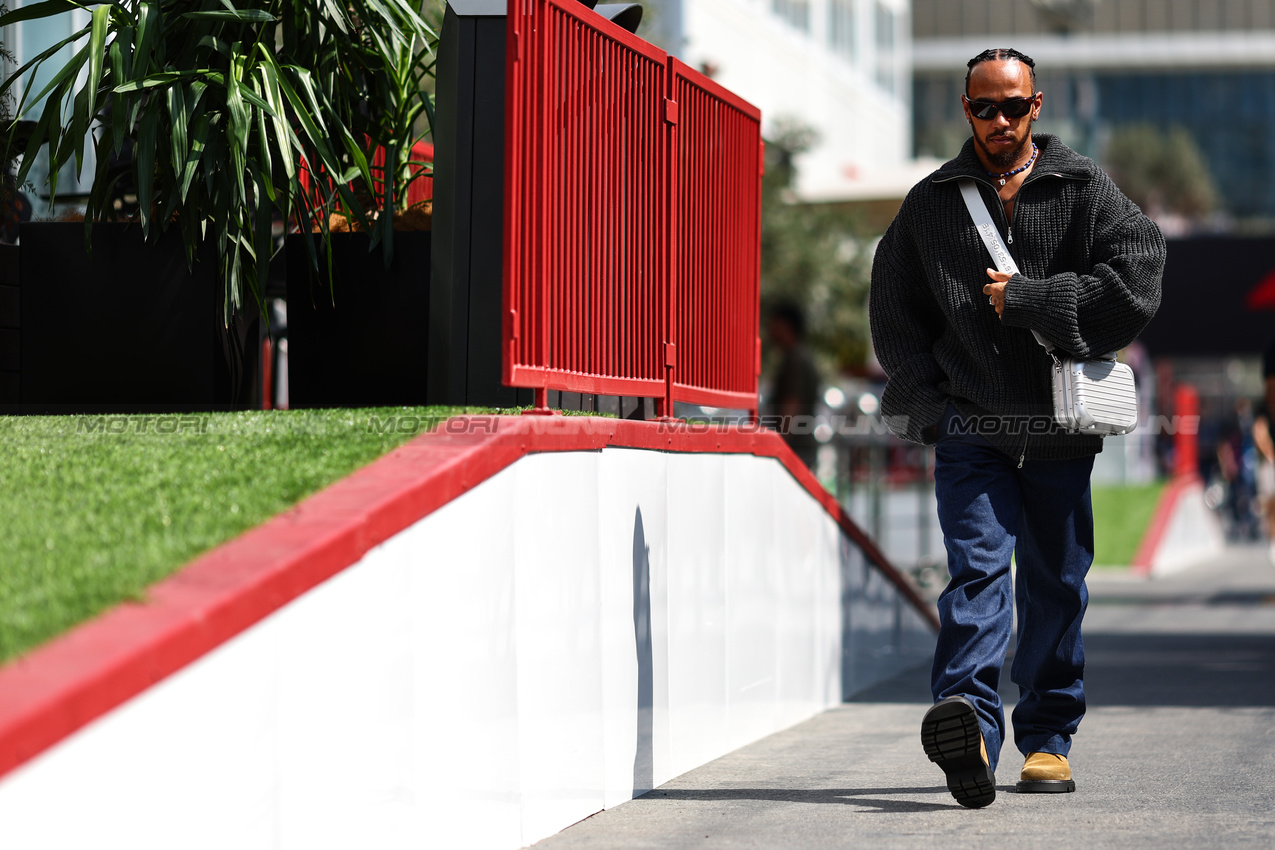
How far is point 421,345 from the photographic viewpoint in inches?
214

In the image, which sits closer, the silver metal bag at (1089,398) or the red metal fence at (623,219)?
the silver metal bag at (1089,398)

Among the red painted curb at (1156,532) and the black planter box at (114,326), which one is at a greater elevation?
the black planter box at (114,326)

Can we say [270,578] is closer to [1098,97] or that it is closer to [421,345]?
[421,345]

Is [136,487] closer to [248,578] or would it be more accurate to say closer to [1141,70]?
[248,578]

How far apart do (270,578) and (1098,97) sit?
82.0 m

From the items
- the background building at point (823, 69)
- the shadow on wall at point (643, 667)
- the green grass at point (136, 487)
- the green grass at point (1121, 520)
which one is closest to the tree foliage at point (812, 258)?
the background building at point (823, 69)

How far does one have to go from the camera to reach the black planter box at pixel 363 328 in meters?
5.46

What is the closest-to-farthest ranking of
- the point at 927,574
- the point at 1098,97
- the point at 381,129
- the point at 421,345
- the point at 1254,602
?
the point at 421,345 < the point at 381,129 < the point at 927,574 < the point at 1254,602 < the point at 1098,97

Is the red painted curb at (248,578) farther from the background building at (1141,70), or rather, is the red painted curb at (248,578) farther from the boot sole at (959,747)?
the background building at (1141,70)

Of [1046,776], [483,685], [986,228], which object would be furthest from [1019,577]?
[483,685]

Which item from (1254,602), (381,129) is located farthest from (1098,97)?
(381,129)

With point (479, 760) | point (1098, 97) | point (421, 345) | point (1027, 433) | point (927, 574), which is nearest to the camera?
point (479, 760)

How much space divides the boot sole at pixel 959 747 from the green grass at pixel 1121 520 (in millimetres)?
12428

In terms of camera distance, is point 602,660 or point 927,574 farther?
point 927,574
